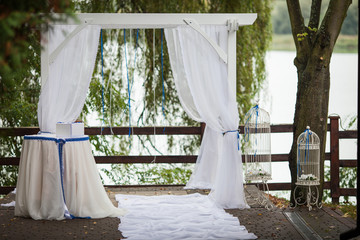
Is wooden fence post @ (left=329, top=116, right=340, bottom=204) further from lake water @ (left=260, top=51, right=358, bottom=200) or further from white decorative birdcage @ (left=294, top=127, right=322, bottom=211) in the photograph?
lake water @ (left=260, top=51, right=358, bottom=200)

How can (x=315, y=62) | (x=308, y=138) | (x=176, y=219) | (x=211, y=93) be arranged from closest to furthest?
1. (x=176, y=219)
2. (x=308, y=138)
3. (x=315, y=62)
4. (x=211, y=93)

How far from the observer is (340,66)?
12.6 m

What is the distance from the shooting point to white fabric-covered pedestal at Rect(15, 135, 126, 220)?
5.05 m

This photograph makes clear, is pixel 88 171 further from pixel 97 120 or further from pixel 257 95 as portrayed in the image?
pixel 257 95

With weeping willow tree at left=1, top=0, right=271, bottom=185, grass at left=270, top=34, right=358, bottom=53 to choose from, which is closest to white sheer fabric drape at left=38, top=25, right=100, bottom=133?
weeping willow tree at left=1, top=0, right=271, bottom=185

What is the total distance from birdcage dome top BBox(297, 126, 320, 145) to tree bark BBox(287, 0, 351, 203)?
0.24 feet

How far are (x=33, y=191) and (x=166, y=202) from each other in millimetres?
1482

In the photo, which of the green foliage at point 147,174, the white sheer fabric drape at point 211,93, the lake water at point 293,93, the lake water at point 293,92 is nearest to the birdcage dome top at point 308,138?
the white sheer fabric drape at point 211,93

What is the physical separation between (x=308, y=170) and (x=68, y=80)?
2.77m

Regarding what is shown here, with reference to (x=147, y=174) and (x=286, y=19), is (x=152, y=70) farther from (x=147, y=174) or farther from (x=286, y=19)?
(x=286, y=19)

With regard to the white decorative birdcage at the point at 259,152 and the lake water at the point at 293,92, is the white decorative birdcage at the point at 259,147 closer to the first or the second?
the white decorative birdcage at the point at 259,152

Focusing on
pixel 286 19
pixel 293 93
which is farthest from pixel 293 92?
pixel 286 19

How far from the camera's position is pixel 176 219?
501 cm

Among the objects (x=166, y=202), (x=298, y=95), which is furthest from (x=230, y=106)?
(x=166, y=202)
